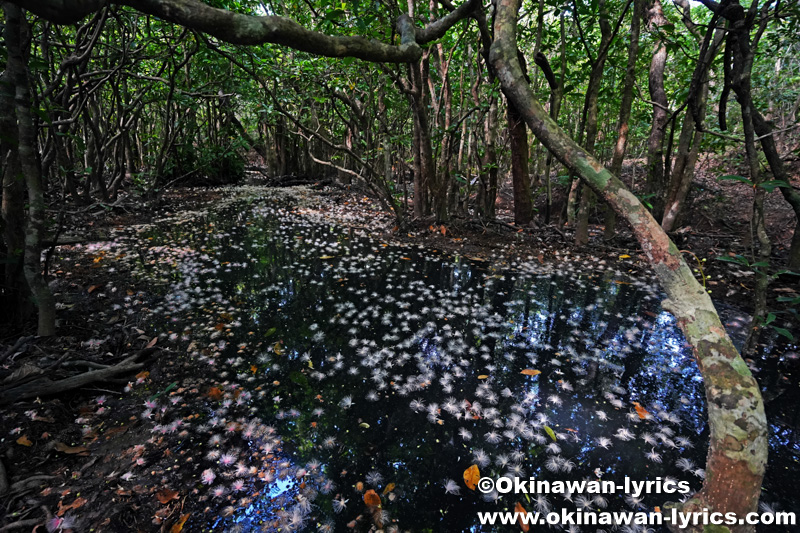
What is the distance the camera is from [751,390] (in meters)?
1.40

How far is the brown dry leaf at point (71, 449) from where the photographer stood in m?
2.26

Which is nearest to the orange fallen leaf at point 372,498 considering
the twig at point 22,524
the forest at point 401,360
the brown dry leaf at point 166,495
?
the forest at point 401,360

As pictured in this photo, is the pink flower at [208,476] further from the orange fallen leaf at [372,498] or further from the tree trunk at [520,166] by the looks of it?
the tree trunk at [520,166]

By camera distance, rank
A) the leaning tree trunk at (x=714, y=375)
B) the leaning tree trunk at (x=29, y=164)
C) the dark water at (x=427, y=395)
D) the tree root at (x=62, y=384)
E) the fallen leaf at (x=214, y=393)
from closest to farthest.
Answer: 1. the leaning tree trunk at (x=714, y=375)
2. the dark water at (x=427, y=395)
3. the tree root at (x=62, y=384)
4. the leaning tree trunk at (x=29, y=164)
5. the fallen leaf at (x=214, y=393)

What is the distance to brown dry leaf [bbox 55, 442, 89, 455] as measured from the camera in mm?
2264

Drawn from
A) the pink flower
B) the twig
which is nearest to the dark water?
the pink flower

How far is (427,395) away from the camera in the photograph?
295 cm

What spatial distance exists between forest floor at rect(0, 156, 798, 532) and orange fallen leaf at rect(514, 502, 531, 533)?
175 centimetres

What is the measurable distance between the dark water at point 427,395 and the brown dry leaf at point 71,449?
0.41m

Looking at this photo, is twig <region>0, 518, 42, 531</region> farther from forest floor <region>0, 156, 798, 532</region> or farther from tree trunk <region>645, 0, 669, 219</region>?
tree trunk <region>645, 0, 669, 219</region>

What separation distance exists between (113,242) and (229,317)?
4258 millimetres

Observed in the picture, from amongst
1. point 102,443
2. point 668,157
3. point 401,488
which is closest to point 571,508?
point 401,488

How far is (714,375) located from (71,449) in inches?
138

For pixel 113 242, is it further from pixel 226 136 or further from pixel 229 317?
pixel 226 136
